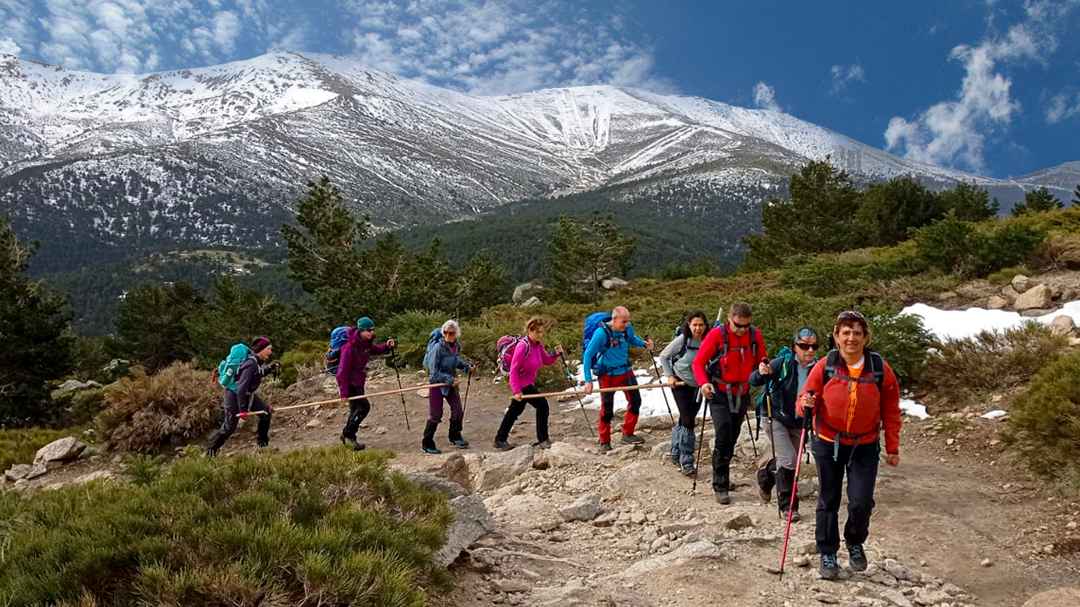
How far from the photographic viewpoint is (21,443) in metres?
11.5

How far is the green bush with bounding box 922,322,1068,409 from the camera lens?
817cm

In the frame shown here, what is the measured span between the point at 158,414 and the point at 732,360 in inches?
376

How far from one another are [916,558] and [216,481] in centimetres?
490

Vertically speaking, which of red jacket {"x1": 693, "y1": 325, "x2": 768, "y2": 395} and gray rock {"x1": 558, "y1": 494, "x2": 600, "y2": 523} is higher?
red jacket {"x1": 693, "y1": 325, "x2": 768, "y2": 395}

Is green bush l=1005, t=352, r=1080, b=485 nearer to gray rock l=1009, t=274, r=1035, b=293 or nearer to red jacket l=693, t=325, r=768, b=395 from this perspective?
red jacket l=693, t=325, r=768, b=395

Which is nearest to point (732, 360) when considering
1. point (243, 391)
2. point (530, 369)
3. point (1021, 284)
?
point (530, 369)

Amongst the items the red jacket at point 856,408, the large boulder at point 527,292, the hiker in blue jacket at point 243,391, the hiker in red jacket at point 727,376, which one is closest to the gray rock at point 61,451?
the hiker in blue jacket at point 243,391

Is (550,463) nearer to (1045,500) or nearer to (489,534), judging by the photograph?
(489,534)

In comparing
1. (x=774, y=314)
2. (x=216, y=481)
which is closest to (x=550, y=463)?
(x=216, y=481)

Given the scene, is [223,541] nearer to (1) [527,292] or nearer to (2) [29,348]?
(2) [29,348]

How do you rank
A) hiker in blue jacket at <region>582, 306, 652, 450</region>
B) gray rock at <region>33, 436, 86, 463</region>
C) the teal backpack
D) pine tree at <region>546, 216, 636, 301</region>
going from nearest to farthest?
hiker in blue jacket at <region>582, 306, 652, 450</region>
the teal backpack
gray rock at <region>33, 436, 86, 463</region>
pine tree at <region>546, 216, 636, 301</region>

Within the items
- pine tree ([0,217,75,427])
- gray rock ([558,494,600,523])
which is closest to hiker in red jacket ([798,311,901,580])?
gray rock ([558,494,600,523])

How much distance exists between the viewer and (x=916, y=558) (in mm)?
4711

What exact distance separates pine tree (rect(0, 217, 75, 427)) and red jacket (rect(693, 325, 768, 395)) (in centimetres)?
2199
